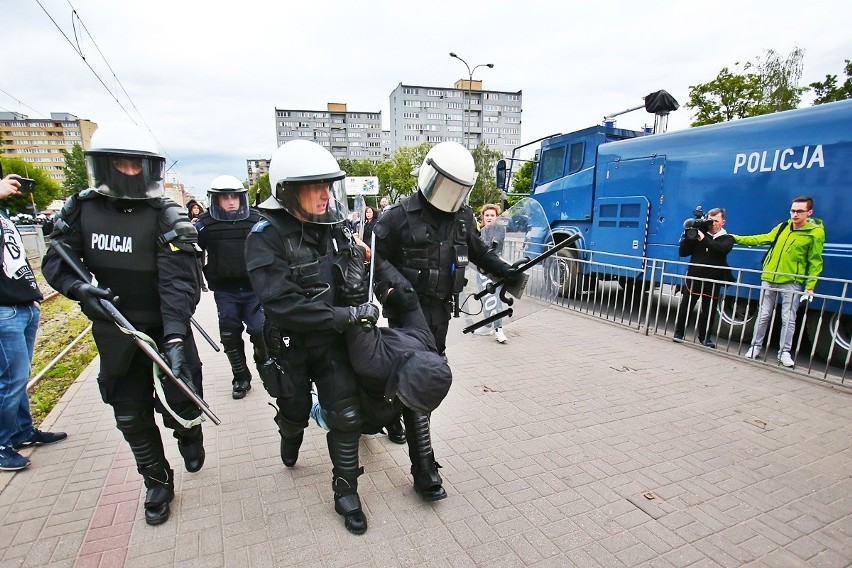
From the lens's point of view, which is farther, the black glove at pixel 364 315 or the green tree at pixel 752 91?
the green tree at pixel 752 91

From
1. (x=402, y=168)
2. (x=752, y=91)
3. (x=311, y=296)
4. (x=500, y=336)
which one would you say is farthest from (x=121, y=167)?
(x=402, y=168)

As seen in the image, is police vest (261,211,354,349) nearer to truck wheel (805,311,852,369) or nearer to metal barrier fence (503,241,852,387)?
metal barrier fence (503,241,852,387)

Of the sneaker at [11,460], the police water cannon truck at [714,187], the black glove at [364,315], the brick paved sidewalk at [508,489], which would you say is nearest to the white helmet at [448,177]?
the black glove at [364,315]

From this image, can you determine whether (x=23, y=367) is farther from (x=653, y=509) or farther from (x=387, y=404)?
(x=653, y=509)

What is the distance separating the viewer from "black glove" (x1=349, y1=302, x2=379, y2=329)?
2316mm

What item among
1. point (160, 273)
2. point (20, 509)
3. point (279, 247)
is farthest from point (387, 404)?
point (20, 509)

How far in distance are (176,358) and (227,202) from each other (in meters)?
2.39

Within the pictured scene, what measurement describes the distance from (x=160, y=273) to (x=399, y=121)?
321 feet

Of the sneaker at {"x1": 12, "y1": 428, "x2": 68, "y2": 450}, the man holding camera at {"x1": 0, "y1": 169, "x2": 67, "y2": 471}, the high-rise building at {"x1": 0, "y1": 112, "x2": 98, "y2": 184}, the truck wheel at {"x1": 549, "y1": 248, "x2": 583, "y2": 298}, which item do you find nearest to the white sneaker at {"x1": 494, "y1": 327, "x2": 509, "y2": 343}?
the truck wheel at {"x1": 549, "y1": 248, "x2": 583, "y2": 298}

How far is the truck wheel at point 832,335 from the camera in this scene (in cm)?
507

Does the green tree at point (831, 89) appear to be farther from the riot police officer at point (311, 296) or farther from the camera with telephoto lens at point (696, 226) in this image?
the riot police officer at point (311, 296)

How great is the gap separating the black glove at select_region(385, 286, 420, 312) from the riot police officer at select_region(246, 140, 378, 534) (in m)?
0.27

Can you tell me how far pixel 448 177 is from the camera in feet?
9.40

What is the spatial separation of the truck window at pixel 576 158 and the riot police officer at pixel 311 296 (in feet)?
24.5
